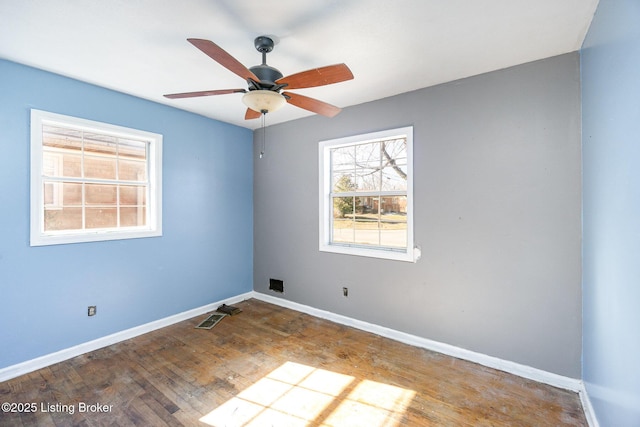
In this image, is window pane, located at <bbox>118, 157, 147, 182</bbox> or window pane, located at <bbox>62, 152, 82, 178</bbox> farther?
window pane, located at <bbox>118, 157, 147, 182</bbox>

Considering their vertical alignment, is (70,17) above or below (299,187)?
above

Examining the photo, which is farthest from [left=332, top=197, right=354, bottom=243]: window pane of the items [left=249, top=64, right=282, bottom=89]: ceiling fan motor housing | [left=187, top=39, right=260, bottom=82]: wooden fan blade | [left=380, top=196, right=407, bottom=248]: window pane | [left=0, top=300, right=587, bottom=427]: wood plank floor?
[left=187, top=39, right=260, bottom=82]: wooden fan blade

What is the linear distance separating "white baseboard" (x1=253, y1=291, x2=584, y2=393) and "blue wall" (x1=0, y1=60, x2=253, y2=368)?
1421mm

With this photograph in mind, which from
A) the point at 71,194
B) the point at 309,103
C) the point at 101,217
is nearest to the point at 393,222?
the point at 309,103

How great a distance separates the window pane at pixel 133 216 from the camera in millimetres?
3080

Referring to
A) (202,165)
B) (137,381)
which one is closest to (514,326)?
(137,381)

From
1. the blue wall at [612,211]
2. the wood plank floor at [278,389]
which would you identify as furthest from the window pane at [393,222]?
the blue wall at [612,211]

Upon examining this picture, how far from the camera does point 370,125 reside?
3.16 meters

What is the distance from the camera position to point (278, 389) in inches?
85.4

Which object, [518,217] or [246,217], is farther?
[246,217]

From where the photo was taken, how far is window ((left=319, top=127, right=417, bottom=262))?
3004 mm

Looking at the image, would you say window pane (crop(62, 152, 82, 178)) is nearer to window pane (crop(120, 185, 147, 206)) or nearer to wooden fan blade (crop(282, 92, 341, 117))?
window pane (crop(120, 185, 147, 206))

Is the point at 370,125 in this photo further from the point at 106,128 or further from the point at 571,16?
the point at 106,128

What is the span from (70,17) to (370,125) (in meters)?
2.61
